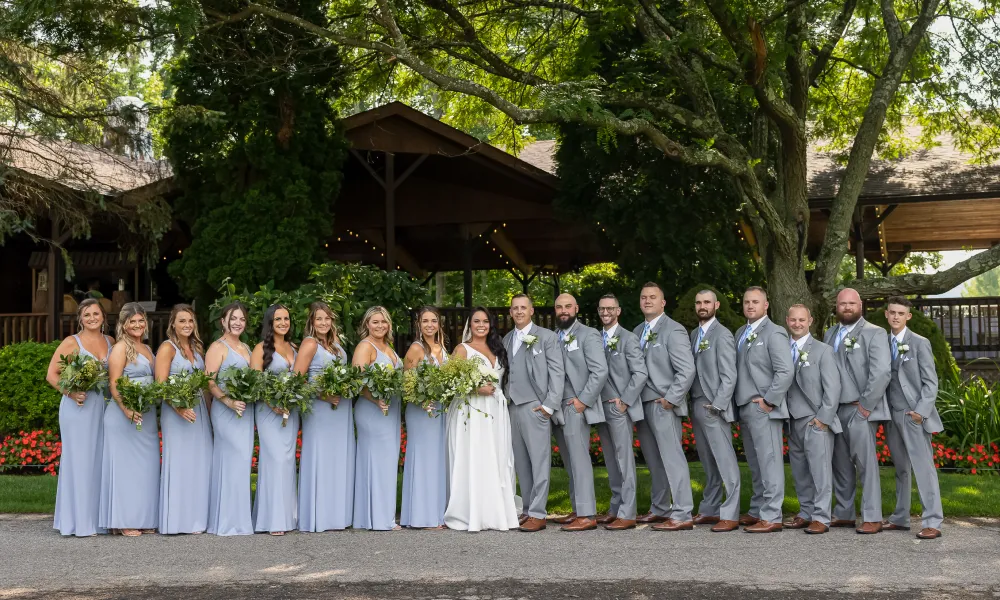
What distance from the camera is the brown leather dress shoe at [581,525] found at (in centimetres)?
876

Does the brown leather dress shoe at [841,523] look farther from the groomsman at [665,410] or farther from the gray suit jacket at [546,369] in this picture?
the gray suit jacket at [546,369]

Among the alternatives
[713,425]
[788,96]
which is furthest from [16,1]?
[788,96]

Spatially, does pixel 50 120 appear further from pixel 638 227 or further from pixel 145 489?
pixel 638 227

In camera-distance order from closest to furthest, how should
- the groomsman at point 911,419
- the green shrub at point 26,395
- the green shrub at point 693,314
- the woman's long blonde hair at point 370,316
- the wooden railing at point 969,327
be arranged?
the groomsman at point 911,419 → the woman's long blonde hair at point 370,316 → the green shrub at point 26,395 → the green shrub at point 693,314 → the wooden railing at point 969,327

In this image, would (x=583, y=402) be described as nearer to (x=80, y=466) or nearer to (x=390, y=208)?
(x=80, y=466)

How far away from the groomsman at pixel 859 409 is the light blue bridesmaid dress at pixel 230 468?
200 inches

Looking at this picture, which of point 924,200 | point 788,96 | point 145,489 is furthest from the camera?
point 924,200

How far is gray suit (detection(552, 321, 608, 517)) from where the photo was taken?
8922 mm

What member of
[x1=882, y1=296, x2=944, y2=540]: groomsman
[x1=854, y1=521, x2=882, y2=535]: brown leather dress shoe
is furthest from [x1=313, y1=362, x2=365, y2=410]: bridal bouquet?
[x1=882, y1=296, x2=944, y2=540]: groomsman

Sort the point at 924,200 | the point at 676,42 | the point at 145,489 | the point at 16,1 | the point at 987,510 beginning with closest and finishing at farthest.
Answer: the point at 145,489, the point at 987,510, the point at 16,1, the point at 676,42, the point at 924,200

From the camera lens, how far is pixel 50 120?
13523 mm

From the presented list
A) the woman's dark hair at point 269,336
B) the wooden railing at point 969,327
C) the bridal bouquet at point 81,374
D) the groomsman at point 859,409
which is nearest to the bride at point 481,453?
the woman's dark hair at point 269,336

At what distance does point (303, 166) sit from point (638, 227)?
547 centimetres

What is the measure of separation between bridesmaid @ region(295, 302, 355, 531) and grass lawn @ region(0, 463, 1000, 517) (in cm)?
221
